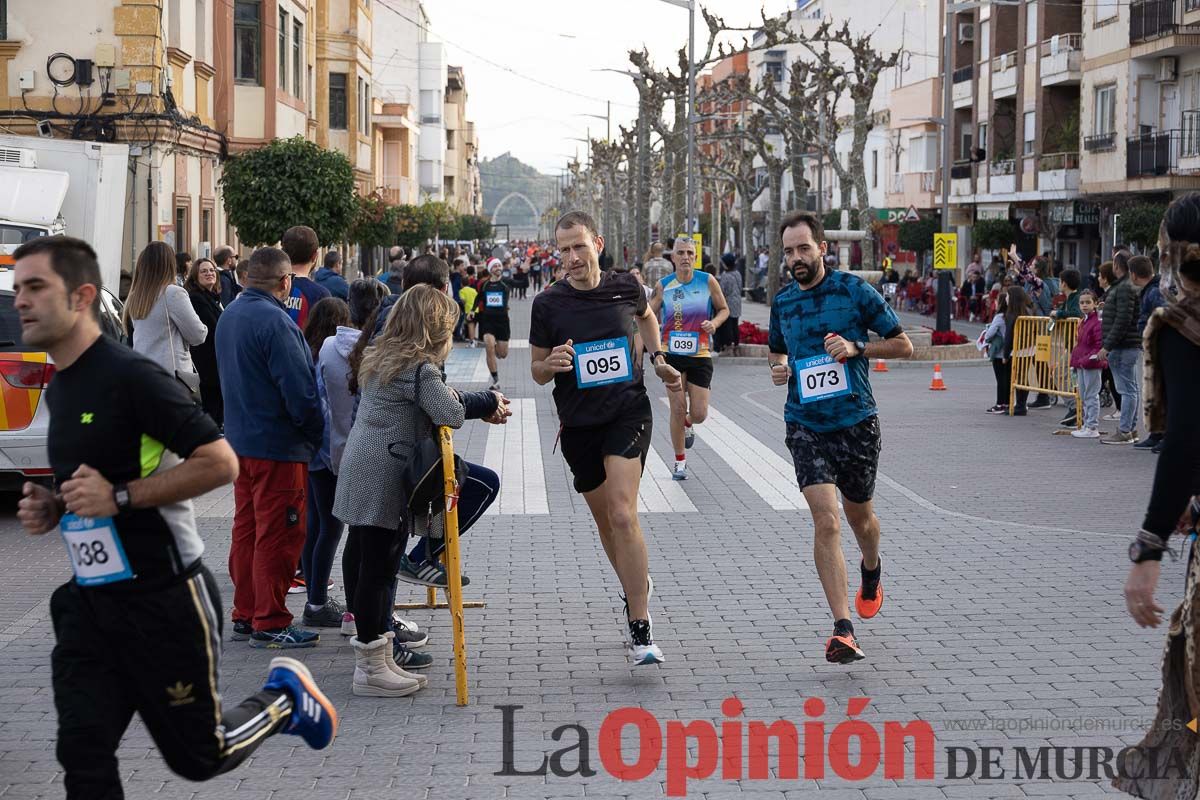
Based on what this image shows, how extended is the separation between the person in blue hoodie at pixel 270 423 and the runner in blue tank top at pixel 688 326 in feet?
19.2

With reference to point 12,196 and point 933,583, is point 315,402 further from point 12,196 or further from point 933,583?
point 12,196

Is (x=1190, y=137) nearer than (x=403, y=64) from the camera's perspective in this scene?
Yes

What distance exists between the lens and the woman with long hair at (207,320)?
492 inches

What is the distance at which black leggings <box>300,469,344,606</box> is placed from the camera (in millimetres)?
8062

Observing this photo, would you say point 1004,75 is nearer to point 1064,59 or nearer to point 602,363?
point 1064,59

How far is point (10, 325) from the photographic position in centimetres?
1106

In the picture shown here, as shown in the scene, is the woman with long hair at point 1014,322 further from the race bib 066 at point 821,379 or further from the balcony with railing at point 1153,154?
the balcony with railing at point 1153,154

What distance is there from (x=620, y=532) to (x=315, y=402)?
1616 millimetres

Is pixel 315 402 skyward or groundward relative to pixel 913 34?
groundward

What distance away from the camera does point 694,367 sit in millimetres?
13445

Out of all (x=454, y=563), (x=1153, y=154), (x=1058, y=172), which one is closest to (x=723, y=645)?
(x=454, y=563)

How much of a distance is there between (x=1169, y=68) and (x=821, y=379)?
3682 centimetres

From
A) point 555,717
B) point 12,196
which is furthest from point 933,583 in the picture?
point 12,196

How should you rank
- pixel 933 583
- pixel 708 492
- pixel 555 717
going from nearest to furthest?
pixel 555 717
pixel 933 583
pixel 708 492
